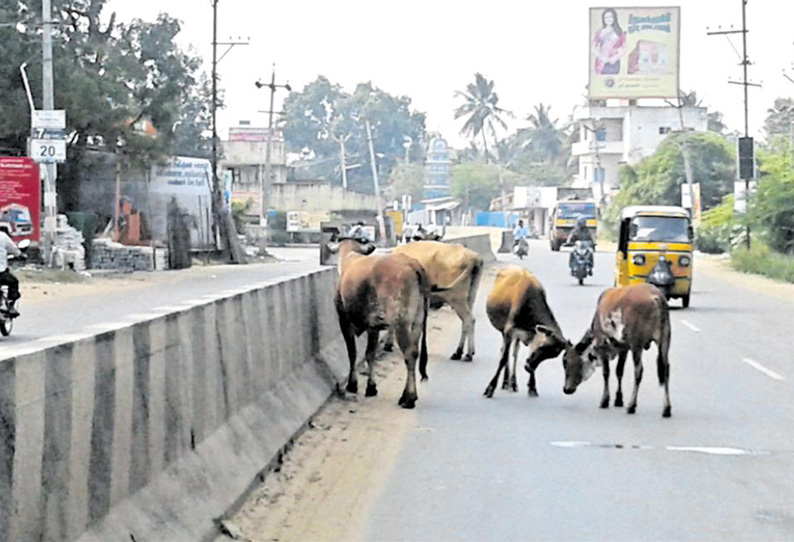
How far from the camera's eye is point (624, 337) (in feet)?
41.0

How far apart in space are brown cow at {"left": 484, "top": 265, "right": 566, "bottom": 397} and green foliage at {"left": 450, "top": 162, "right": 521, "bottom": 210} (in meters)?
123

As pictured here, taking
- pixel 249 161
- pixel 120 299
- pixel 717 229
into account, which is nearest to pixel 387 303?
pixel 120 299

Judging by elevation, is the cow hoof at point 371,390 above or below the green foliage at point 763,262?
above

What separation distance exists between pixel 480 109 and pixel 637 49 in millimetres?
47980

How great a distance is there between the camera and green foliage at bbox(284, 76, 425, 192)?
143 meters

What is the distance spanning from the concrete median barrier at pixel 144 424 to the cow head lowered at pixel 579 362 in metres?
2.97

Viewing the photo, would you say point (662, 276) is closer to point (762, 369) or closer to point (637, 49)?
point (762, 369)

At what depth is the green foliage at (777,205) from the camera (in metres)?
44.5

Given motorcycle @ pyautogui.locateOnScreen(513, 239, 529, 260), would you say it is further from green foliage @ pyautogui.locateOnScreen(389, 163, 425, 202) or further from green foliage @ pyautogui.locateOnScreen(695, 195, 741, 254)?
green foliage @ pyautogui.locateOnScreen(389, 163, 425, 202)

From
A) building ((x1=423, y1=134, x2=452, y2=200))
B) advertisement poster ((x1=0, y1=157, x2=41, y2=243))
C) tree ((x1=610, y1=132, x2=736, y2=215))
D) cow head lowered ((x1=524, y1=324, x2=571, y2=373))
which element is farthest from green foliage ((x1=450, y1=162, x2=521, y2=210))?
cow head lowered ((x1=524, y1=324, x2=571, y2=373))

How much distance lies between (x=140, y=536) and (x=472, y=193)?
435 ft

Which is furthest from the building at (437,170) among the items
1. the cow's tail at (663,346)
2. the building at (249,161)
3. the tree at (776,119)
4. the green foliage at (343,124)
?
the cow's tail at (663,346)

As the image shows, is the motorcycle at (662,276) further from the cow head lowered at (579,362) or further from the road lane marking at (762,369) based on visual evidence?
the cow head lowered at (579,362)

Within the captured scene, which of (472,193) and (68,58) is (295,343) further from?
(472,193)
